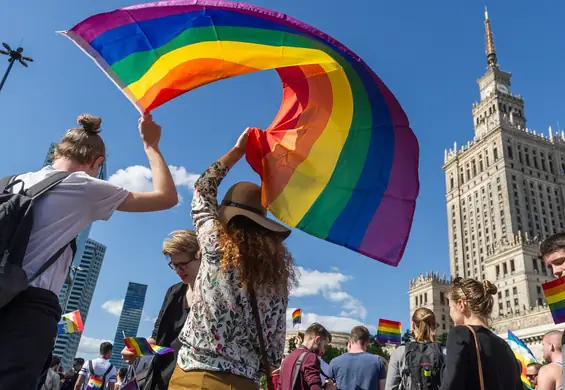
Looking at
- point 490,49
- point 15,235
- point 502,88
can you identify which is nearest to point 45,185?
point 15,235

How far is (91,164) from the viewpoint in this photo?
8.46ft

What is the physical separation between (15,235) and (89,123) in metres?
0.83

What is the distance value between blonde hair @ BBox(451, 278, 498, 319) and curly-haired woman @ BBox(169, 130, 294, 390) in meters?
1.84

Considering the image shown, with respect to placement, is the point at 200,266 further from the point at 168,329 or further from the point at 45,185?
the point at 168,329

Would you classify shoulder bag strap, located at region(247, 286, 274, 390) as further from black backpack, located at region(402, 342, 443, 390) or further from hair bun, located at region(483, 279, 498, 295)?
black backpack, located at region(402, 342, 443, 390)

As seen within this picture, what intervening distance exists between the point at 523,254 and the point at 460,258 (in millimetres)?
18629

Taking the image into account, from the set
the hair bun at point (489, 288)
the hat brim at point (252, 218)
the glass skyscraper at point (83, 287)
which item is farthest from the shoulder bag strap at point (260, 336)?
the glass skyscraper at point (83, 287)

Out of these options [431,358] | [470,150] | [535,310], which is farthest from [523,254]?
[431,358]

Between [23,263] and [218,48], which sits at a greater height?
[218,48]

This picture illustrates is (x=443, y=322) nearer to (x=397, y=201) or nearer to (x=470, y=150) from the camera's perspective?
(x=470, y=150)

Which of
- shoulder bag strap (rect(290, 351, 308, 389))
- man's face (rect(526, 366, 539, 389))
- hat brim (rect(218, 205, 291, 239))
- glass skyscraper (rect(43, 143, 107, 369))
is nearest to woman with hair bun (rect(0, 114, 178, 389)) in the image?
hat brim (rect(218, 205, 291, 239))

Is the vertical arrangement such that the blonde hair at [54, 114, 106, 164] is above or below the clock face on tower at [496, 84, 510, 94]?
below

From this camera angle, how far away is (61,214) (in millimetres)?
2248

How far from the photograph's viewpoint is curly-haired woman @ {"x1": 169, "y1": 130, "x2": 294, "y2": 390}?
89.1 inches
